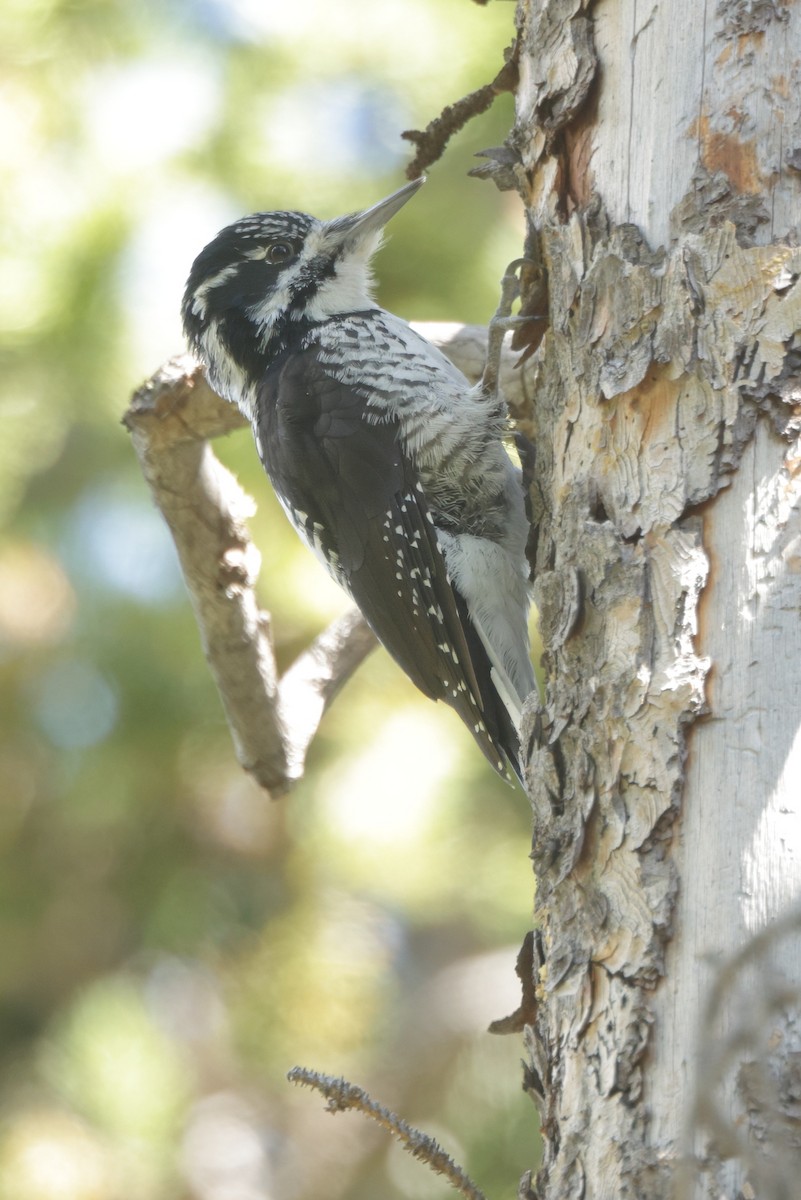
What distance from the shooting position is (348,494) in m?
2.96

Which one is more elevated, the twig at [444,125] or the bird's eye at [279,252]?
the bird's eye at [279,252]

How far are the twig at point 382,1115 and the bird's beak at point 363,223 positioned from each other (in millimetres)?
2211

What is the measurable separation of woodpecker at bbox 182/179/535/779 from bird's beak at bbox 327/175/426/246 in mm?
11

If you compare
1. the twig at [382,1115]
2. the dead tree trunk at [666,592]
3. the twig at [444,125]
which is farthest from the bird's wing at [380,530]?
the twig at [382,1115]

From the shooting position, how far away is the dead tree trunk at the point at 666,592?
4.71ft

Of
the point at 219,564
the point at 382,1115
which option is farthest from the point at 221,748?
the point at 382,1115

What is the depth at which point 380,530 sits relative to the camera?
2904mm

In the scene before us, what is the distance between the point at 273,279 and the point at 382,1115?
2.34 meters

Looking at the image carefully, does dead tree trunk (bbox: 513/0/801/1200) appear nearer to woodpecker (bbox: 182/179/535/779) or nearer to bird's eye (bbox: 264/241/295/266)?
woodpecker (bbox: 182/179/535/779)

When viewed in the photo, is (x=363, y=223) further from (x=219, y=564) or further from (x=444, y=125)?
(x=219, y=564)

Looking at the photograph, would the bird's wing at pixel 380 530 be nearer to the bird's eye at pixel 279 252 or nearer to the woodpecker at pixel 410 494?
the woodpecker at pixel 410 494

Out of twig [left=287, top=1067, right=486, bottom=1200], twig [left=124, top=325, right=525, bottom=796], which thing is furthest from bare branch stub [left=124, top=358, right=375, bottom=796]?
twig [left=287, top=1067, right=486, bottom=1200]

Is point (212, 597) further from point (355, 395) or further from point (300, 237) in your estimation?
point (300, 237)

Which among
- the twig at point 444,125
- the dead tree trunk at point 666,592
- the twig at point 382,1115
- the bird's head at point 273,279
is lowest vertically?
the twig at point 382,1115
